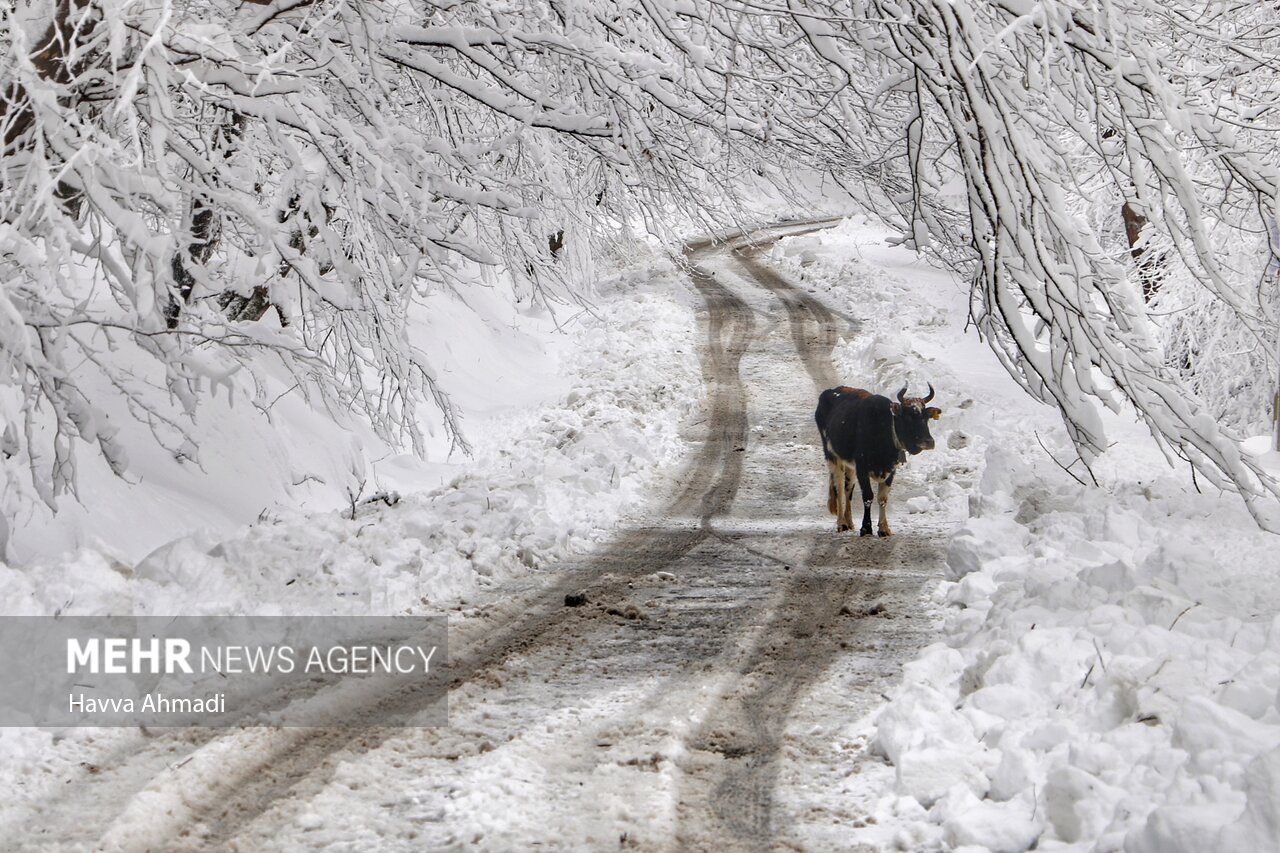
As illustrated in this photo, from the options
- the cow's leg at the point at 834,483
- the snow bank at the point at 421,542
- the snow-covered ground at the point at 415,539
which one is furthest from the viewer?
the cow's leg at the point at 834,483

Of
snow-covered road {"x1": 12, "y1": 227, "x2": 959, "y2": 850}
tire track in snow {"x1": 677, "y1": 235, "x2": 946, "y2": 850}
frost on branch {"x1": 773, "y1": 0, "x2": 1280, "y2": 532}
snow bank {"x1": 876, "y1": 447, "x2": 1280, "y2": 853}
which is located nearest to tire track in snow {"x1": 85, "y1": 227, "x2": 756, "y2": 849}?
snow-covered road {"x1": 12, "y1": 227, "x2": 959, "y2": 850}

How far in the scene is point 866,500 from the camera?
10.6m

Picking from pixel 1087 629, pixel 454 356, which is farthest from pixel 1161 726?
pixel 454 356

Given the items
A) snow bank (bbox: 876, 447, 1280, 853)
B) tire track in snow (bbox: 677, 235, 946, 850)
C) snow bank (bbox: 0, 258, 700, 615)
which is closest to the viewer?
snow bank (bbox: 876, 447, 1280, 853)

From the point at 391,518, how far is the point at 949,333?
64.5 feet

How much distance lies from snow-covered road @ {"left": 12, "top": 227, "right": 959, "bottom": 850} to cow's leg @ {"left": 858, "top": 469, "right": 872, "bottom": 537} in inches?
10.3

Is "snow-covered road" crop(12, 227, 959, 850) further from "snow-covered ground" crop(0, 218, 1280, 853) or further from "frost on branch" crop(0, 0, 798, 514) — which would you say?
"frost on branch" crop(0, 0, 798, 514)

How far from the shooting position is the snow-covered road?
13.4ft

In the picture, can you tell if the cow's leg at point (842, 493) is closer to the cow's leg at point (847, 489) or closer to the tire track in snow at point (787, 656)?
the cow's leg at point (847, 489)

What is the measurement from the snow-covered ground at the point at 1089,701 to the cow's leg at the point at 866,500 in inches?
69.0

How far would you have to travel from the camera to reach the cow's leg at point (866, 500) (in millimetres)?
10406

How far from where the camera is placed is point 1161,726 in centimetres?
403

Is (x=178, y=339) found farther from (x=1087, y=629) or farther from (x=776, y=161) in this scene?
(x=1087, y=629)

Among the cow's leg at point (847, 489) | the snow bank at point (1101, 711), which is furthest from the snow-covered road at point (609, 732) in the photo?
the cow's leg at point (847, 489)
